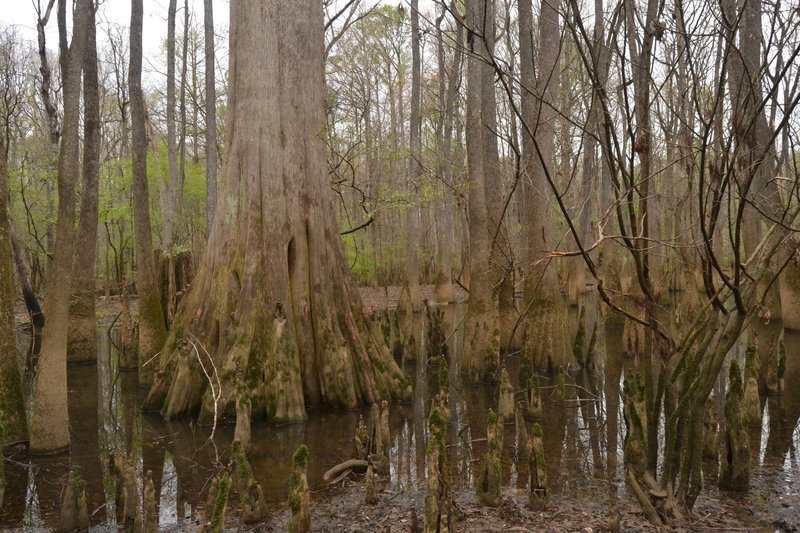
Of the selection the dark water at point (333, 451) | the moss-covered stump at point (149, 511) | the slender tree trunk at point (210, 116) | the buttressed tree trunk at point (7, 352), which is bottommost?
the dark water at point (333, 451)

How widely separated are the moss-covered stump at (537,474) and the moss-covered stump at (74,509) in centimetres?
243

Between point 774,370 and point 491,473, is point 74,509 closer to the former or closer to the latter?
point 491,473

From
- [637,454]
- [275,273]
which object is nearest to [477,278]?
[275,273]

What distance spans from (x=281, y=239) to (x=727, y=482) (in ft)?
14.1

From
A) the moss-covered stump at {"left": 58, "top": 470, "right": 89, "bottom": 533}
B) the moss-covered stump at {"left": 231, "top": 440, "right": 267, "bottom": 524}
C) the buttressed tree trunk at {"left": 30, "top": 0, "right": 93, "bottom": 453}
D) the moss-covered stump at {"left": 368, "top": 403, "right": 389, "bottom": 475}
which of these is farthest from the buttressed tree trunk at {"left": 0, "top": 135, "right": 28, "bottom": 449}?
the moss-covered stump at {"left": 368, "top": 403, "right": 389, "bottom": 475}

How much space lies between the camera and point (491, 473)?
3602 millimetres

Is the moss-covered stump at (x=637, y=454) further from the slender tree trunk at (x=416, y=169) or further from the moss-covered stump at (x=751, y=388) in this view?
the slender tree trunk at (x=416, y=169)

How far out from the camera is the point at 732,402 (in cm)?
389

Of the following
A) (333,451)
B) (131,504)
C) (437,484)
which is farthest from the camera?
(333,451)

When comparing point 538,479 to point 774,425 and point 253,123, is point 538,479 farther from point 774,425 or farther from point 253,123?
point 253,123

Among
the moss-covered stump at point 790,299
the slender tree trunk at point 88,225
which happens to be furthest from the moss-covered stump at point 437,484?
the moss-covered stump at point 790,299

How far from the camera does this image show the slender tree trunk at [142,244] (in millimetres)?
8180

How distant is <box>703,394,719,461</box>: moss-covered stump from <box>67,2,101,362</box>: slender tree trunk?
680 cm

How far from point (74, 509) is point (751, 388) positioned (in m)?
4.86
